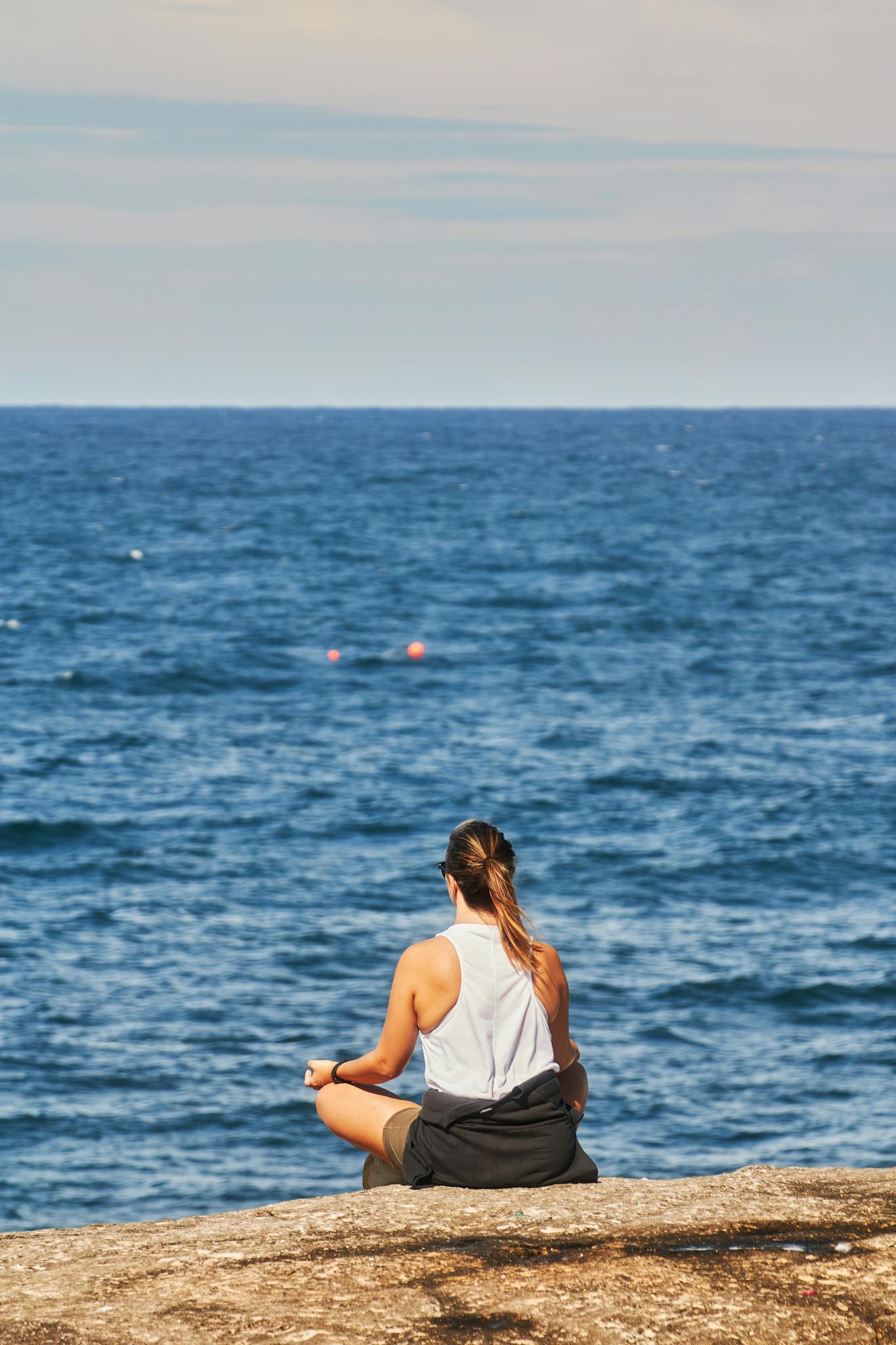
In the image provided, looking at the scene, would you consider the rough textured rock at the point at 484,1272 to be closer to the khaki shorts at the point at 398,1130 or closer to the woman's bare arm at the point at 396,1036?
the khaki shorts at the point at 398,1130

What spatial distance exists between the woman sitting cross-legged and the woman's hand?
419 millimetres

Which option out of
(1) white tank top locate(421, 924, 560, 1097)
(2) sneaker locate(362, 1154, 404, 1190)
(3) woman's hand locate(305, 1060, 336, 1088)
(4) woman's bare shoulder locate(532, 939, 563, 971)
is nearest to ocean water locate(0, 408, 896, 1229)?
(2) sneaker locate(362, 1154, 404, 1190)

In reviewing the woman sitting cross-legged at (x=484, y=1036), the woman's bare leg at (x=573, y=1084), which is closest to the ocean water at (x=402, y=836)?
the woman's bare leg at (x=573, y=1084)

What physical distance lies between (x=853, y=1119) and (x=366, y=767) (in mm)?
18397

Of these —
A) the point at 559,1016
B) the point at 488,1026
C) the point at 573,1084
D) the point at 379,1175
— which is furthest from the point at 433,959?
the point at 379,1175

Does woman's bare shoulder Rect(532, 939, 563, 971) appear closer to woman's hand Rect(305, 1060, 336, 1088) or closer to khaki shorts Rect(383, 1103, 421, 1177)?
khaki shorts Rect(383, 1103, 421, 1177)

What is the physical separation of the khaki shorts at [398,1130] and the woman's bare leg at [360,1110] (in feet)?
0.06

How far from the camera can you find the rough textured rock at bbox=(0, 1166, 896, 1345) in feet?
13.9

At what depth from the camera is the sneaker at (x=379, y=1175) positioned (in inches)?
230

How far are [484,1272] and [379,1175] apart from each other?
1.42 m

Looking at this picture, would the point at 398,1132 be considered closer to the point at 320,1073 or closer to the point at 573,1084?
the point at 320,1073

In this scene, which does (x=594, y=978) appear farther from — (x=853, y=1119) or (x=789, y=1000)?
(x=853, y=1119)

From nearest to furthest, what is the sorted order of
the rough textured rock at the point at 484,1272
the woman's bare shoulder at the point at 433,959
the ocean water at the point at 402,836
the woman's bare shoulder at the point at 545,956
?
the rough textured rock at the point at 484,1272 < the woman's bare shoulder at the point at 433,959 < the woman's bare shoulder at the point at 545,956 < the ocean water at the point at 402,836

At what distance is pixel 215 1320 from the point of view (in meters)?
4.29
